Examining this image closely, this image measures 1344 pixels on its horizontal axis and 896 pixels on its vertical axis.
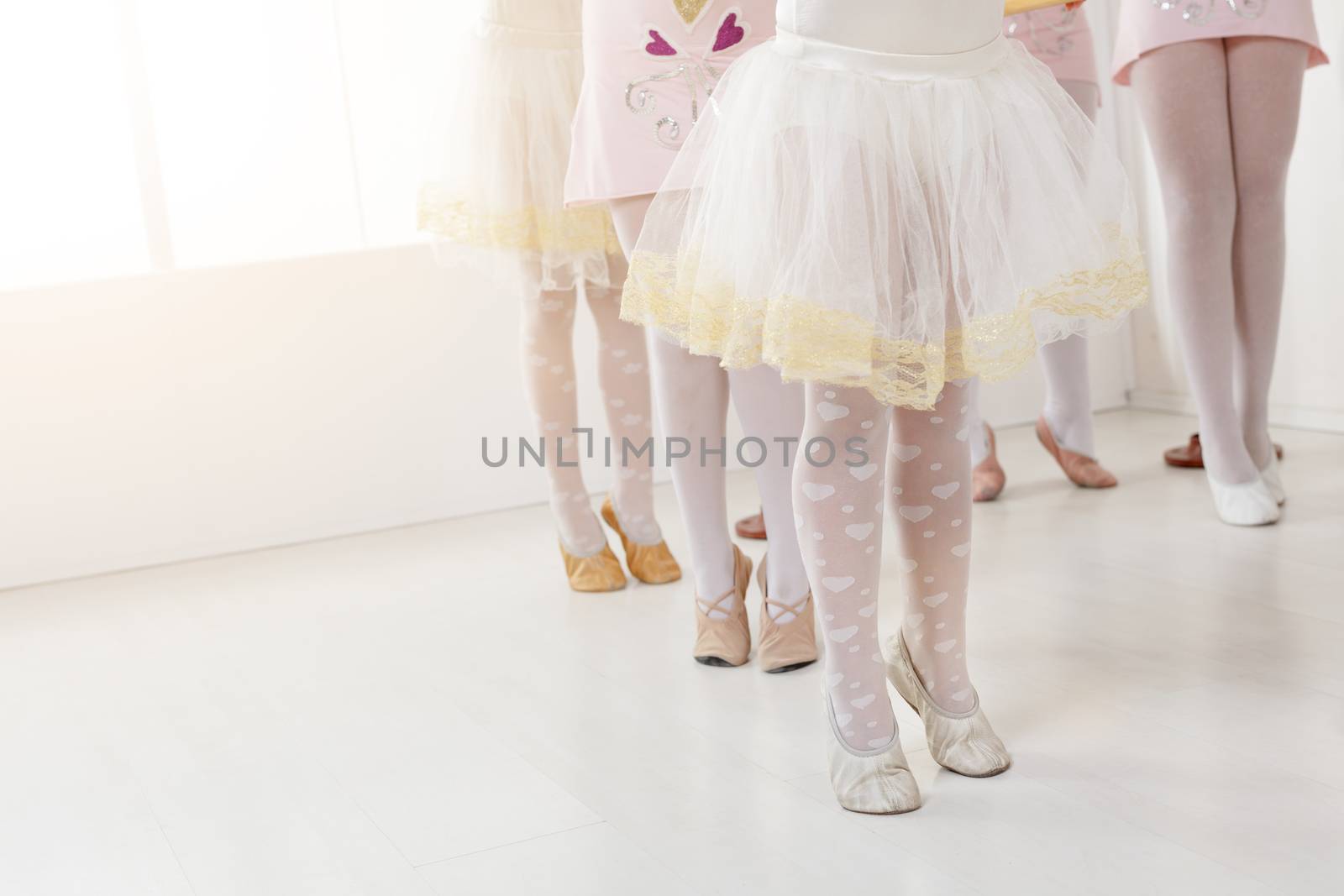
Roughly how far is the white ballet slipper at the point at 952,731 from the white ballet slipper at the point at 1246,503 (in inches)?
37.7

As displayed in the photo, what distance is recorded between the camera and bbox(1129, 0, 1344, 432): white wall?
2.68 m

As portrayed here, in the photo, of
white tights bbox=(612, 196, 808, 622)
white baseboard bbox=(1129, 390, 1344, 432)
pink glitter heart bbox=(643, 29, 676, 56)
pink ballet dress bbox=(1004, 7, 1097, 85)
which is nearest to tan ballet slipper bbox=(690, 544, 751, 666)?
white tights bbox=(612, 196, 808, 622)

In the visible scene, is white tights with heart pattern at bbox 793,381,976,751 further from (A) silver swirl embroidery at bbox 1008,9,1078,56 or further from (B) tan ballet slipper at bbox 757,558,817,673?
(A) silver swirl embroidery at bbox 1008,9,1078,56

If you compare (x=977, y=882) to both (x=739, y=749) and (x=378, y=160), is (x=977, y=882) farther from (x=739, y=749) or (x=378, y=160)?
(x=378, y=160)

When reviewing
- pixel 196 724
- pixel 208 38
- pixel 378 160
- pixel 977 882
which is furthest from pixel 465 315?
pixel 977 882

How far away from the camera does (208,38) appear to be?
110 inches

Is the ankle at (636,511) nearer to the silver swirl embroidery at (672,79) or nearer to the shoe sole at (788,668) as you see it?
the shoe sole at (788,668)

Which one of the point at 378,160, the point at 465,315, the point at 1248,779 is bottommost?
the point at 1248,779

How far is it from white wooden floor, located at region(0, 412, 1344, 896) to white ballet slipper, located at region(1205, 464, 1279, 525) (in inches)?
2.6

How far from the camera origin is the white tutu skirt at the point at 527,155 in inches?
80.6

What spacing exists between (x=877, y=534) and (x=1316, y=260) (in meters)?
1.94

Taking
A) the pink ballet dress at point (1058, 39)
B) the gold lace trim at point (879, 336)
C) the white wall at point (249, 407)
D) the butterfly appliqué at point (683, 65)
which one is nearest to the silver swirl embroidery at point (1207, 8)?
the pink ballet dress at point (1058, 39)

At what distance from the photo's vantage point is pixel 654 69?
1.63 m

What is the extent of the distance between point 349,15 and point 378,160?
305 mm
